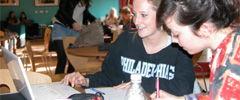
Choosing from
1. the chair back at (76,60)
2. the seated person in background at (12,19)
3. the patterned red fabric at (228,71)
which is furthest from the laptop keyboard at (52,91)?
the seated person in background at (12,19)

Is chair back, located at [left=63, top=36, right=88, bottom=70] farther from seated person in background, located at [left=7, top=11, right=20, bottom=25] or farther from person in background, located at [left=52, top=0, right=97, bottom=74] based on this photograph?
seated person in background, located at [left=7, top=11, right=20, bottom=25]

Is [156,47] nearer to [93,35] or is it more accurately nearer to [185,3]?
[185,3]

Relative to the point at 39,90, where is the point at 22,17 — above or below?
below

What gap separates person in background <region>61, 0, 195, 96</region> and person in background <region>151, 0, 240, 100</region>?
1.00 feet

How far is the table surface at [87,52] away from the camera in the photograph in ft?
8.71

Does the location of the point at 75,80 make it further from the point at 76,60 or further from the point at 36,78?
the point at 76,60

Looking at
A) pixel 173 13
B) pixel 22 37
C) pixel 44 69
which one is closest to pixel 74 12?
pixel 44 69

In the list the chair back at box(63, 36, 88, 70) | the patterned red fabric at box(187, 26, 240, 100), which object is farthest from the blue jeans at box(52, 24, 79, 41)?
the patterned red fabric at box(187, 26, 240, 100)

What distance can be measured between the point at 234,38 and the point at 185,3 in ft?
0.69

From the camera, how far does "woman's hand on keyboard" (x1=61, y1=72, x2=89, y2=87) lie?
136 centimetres

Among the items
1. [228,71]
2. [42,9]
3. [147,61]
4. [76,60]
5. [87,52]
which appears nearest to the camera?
[228,71]

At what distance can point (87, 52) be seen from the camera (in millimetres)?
2725

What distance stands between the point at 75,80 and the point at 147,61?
388 mm

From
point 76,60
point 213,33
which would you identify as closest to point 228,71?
point 213,33
